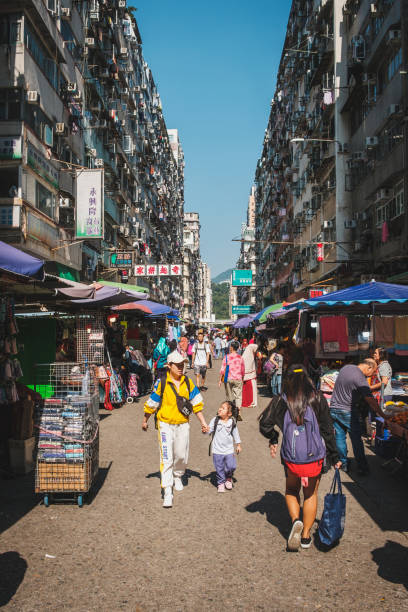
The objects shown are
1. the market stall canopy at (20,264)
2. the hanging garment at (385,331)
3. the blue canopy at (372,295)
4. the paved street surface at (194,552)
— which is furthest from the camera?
the hanging garment at (385,331)

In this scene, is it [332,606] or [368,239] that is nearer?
[332,606]

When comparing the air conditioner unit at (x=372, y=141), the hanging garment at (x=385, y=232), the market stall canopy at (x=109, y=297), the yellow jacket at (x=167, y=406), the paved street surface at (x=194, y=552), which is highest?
the air conditioner unit at (x=372, y=141)

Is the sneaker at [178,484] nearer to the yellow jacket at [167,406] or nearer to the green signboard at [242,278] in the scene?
the yellow jacket at [167,406]

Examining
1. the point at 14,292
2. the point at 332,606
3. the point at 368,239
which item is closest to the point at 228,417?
the point at 332,606

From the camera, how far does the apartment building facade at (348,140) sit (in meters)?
18.9

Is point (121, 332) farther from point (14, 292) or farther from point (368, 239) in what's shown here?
point (368, 239)

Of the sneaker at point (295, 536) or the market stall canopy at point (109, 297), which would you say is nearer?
the sneaker at point (295, 536)

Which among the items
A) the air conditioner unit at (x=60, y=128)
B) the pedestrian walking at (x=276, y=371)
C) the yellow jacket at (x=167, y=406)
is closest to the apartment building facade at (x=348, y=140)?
the pedestrian walking at (x=276, y=371)

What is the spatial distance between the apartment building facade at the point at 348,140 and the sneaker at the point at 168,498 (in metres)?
12.1

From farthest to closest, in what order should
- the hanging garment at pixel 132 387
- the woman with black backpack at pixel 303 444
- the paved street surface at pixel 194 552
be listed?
the hanging garment at pixel 132 387, the woman with black backpack at pixel 303 444, the paved street surface at pixel 194 552

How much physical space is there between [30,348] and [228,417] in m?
6.21

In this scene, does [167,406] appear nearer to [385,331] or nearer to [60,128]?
[385,331]

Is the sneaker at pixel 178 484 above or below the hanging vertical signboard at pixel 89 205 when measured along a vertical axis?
below

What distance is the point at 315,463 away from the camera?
5.04 meters
